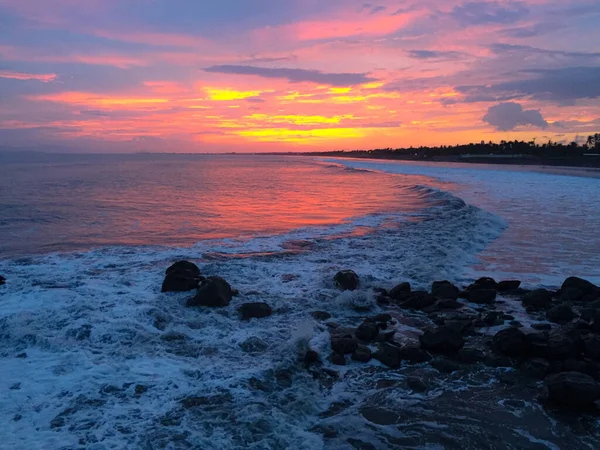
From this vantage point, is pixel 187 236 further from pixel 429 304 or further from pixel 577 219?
pixel 577 219

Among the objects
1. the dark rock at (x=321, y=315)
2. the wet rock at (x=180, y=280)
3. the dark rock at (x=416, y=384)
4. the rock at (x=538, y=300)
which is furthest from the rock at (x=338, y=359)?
the rock at (x=538, y=300)

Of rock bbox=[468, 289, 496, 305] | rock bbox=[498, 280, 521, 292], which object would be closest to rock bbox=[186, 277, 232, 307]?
rock bbox=[468, 289, 496, 305]

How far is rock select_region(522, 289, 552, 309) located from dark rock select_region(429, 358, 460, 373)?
3162 millimetres

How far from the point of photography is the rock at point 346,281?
911 cm

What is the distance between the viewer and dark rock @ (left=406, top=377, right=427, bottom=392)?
5.33 metres

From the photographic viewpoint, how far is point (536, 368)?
226 inches

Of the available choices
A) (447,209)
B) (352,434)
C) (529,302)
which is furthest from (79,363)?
(447,209)

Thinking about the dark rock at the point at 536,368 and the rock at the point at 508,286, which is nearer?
the dark rock at the point at 536,368

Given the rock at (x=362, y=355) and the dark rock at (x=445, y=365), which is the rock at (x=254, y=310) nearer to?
the rock at (x=362, y=355)

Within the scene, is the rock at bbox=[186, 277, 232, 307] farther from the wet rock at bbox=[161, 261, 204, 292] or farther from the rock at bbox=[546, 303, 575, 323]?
the rock at bbox=[546, 303, 575, 323]

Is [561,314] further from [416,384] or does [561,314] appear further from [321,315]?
[321,315]

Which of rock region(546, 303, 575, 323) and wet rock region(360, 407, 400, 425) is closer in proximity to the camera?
wet rock region(360, 407, 400, 425)

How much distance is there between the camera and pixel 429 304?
8.37 meters

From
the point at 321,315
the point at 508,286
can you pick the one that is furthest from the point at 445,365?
the point at 508,286
